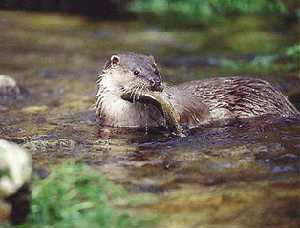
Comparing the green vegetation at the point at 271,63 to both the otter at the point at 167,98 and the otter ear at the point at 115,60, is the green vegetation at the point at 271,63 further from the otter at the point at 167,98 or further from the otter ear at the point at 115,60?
the otter ear at the point at 115,60

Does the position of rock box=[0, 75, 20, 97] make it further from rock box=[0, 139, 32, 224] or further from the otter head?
rock box=[0, 139, 32, 224]

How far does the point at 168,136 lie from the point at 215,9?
288 inches

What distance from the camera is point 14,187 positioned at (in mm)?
3428

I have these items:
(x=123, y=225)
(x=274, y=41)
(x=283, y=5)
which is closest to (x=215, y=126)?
(x=123, y=225)

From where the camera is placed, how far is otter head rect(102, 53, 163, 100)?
5.57 metres

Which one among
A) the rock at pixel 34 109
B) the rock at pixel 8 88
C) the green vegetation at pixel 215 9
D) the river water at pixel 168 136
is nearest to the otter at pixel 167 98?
the river water at pixel 168 136

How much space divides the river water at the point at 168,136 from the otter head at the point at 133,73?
1.08 ft

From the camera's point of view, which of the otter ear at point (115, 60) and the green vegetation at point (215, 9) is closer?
the otter ear at point (115, 60)

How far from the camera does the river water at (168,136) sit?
12.6 ft

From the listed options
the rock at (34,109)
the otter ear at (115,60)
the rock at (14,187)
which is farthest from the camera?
the rock at (34,109)

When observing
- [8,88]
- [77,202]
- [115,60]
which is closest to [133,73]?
[115,60]

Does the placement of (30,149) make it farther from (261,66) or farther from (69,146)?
(261,66)

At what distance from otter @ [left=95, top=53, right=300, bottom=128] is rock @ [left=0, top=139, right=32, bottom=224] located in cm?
211

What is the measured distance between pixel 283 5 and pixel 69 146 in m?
7.18
